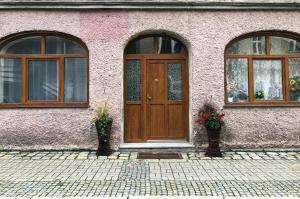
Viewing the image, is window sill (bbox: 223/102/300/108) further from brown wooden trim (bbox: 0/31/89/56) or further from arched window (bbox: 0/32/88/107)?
brown wooden trim (bbox: 0/31/89/56)

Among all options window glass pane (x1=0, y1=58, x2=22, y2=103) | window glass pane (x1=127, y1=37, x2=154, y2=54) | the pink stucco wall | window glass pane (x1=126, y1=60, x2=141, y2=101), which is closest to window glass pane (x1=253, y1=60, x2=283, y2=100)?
the pink stucco wall

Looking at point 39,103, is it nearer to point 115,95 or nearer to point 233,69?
point 115,95

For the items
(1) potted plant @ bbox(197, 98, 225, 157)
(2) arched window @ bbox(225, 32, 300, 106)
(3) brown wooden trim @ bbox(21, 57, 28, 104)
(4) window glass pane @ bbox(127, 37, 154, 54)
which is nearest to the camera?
(1) potted plant @ bbox(197, 98, 225, 157)

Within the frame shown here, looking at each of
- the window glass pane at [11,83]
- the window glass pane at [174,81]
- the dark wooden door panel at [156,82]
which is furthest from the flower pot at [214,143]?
the window glass pane at [11,83]

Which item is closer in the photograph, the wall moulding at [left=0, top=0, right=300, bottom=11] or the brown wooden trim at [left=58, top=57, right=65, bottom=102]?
the wall moulding at [left=0, top=0, right=300, bottom=11]

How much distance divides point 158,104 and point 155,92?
1.09ft

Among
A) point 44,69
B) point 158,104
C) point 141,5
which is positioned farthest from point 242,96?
point 44,69

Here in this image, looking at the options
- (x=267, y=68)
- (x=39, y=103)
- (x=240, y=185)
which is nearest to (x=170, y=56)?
(x=267, y=68)

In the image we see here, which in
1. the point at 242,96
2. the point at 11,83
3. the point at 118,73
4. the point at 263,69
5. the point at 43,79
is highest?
the point at 263,69

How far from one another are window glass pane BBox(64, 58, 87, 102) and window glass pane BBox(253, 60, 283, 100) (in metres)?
4.55

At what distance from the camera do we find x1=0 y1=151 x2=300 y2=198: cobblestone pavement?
199 inches

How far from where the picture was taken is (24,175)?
19.5 feet

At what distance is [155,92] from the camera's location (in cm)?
855

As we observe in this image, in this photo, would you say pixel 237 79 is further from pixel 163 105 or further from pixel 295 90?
pixel 163 105
